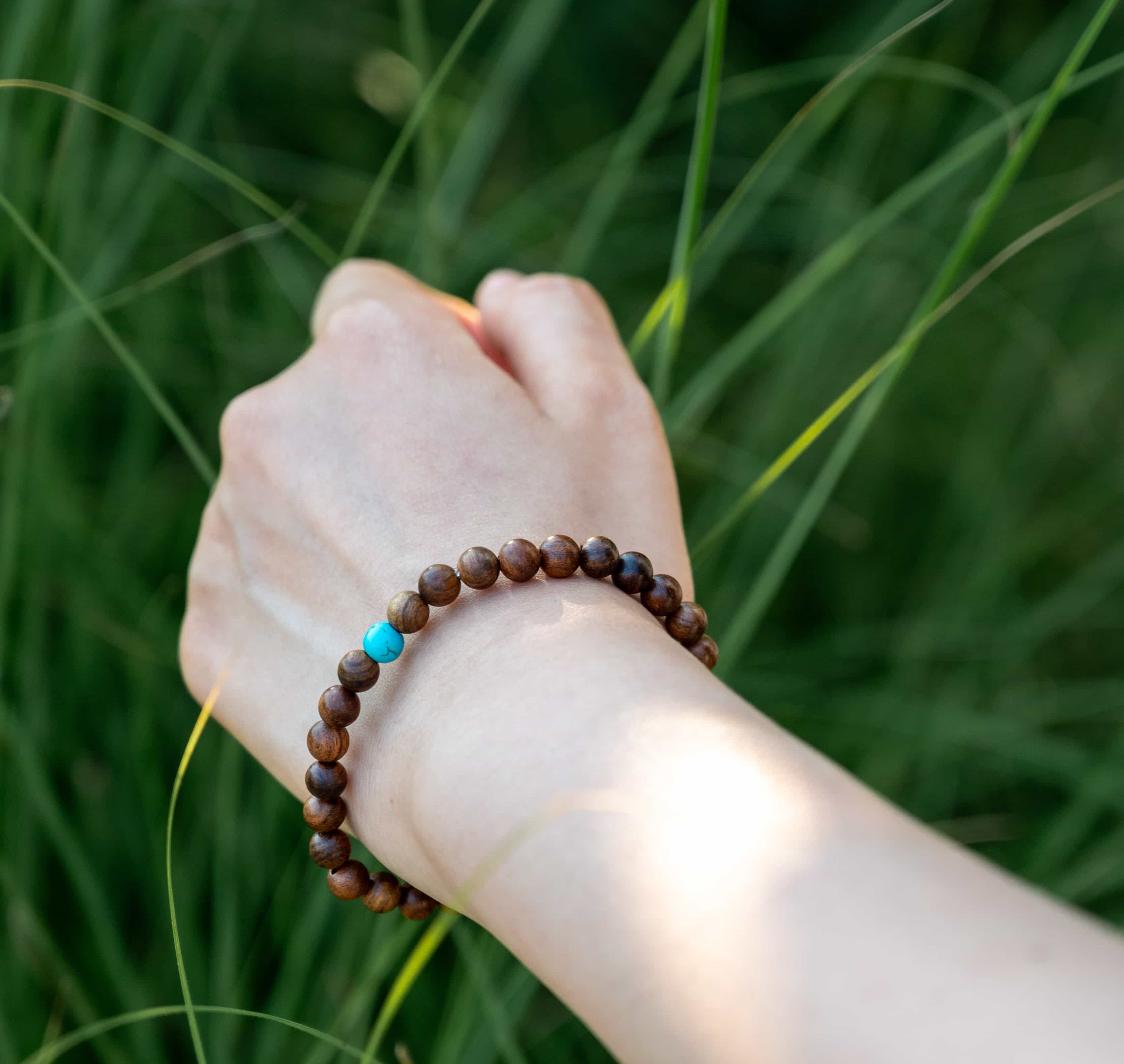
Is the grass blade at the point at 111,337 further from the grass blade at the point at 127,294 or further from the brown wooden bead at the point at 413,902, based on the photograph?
the brown wooden bead at the point at 413,902

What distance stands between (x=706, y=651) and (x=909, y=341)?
187mm

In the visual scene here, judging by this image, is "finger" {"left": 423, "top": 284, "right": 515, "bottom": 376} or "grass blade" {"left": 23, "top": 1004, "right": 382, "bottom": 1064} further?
"finger" {"left": 423, "top": 284, "right": 515, "bottom": 376}

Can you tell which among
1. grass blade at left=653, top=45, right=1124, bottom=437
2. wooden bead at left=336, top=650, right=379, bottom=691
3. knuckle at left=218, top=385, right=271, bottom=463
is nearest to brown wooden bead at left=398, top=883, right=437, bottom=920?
wooden bead at left=336, top=650, right=379, bottom=691

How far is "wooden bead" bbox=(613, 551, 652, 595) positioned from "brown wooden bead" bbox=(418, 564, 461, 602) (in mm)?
72

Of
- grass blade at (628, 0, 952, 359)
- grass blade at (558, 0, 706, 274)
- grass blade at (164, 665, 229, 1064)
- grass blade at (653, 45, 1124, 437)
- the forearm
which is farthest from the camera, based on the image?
grass blade at (558, 0, 706, 274)

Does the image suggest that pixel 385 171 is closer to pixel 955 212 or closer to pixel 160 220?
pixel 160 220

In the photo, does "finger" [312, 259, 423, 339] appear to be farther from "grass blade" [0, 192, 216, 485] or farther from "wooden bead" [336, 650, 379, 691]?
"wooden bead" [336, 650, 379, 691]

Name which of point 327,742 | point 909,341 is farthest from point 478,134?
point 327,742

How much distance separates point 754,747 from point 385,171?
1.26 feet

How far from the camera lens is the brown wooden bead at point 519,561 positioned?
1.40 ft

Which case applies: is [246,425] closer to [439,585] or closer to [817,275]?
[439,585]

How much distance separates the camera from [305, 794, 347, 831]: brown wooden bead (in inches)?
17.9

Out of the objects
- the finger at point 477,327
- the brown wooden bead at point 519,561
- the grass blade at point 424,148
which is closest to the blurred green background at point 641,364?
the grass blade at point 424,148

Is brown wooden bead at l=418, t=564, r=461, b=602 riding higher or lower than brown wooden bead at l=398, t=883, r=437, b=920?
higher
